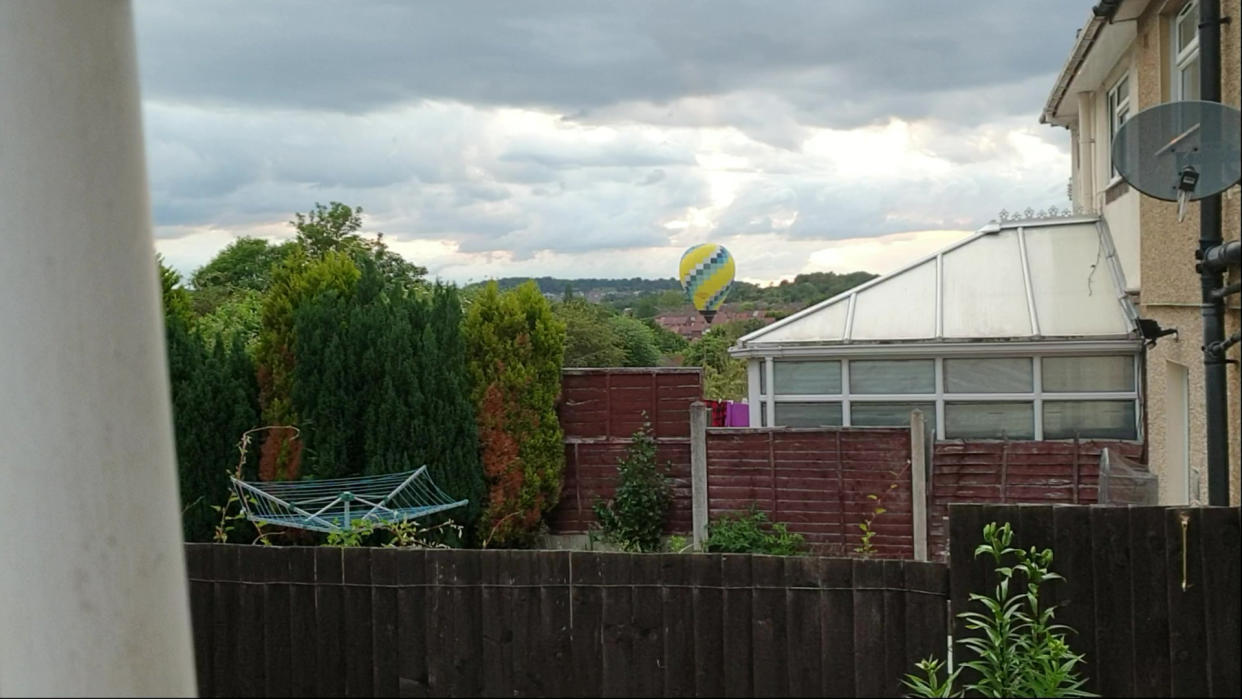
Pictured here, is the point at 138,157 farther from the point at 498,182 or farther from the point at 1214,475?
the point at 498,182

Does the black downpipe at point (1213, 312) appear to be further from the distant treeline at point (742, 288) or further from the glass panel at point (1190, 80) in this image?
the distant treeline at point (742, 288)

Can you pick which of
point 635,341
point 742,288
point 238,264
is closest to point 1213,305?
point 742,288

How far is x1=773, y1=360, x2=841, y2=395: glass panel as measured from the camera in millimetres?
12562

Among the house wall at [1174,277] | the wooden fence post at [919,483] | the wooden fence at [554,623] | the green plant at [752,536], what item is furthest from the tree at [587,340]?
the wooden fence at [554,623]

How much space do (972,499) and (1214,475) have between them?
219 inches

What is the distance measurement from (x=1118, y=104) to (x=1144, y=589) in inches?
316

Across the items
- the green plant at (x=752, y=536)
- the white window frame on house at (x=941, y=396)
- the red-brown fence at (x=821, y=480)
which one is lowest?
the green plant at (x=752, y=536)

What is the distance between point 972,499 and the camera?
1204 cm

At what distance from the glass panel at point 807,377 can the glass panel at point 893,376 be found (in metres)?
0.20

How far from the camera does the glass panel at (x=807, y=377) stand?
12.6 metres

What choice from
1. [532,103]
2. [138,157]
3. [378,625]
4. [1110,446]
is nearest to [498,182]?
[532,103]

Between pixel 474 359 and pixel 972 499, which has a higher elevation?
pixel 474 359

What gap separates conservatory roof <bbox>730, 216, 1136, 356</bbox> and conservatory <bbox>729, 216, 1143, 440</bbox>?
15mm

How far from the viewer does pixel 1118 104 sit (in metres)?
11.9
